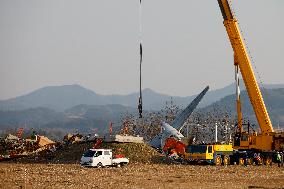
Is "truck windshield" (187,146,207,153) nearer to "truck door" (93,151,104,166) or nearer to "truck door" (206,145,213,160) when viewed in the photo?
"truck door" (206,145,213,160)

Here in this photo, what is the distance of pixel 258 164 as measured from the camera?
55.2 metres

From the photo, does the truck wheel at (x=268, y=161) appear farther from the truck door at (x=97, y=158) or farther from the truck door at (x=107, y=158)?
the truck door at (x=97, y=158)

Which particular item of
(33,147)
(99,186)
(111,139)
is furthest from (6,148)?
(99,186)

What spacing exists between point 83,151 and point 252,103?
20.9 m

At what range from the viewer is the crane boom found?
2126 inches

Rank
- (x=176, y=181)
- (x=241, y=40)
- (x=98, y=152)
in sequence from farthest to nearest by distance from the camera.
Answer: (x=241, y=40) → (x=98, y=152) → (x=176, y=181)

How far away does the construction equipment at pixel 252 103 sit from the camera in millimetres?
54094

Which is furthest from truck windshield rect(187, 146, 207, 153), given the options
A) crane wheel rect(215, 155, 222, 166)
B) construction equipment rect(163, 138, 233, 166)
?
crane wheel rect(215, 155, 222, 166)

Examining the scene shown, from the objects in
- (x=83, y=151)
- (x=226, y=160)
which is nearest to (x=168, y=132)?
(x=83, y=151)

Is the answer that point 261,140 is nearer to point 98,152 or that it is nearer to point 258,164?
point 258,164

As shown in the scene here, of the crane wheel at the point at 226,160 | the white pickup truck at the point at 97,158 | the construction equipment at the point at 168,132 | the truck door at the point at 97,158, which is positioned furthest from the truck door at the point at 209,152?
the construction equipment at the point at 168,132

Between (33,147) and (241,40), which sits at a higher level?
(241,40)

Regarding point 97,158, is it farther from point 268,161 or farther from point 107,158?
point 268,161

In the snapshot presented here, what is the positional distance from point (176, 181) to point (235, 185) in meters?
4.32
